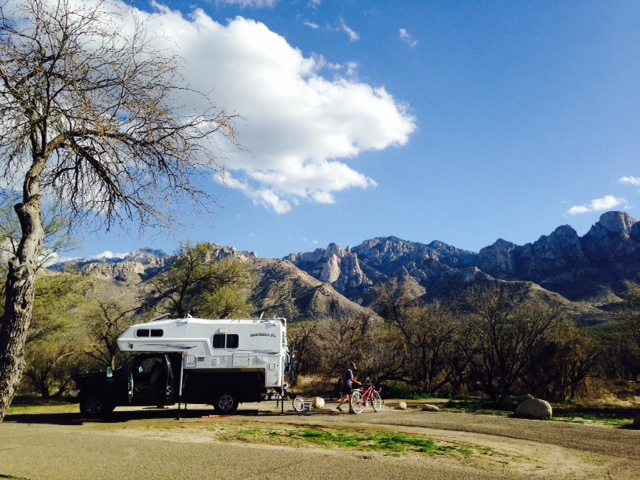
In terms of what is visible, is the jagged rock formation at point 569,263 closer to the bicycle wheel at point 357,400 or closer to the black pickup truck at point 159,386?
the bicycle wheel at point 357,400

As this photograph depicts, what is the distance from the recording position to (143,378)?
50.6 ft

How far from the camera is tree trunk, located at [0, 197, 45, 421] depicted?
190 inches

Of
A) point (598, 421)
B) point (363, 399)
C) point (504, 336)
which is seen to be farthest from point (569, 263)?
point (363, 399)

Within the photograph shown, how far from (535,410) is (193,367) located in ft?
38.3

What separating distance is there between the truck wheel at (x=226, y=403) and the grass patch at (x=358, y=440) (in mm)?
4517

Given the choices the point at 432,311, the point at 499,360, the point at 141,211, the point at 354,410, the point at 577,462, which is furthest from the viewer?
the point at 432,311

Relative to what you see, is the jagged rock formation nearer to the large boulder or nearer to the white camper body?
the large boulder

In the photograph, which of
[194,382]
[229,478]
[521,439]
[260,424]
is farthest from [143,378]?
[521,439]

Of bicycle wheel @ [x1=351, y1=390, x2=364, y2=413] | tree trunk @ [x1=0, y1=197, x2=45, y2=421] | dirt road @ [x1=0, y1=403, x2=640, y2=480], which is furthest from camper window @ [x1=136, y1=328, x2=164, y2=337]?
tree trunk @ [x1=0, y1=197, x2=45, y2=421]

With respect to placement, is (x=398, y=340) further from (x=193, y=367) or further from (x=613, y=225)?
(x=613, y=225)

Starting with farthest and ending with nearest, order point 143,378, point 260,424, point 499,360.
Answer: point 499,360 < point 143,378 < point 260,424

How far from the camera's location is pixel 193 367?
16047 mm

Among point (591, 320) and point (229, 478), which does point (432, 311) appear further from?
point (591, 320)

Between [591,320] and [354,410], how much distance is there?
6260 centimetres
